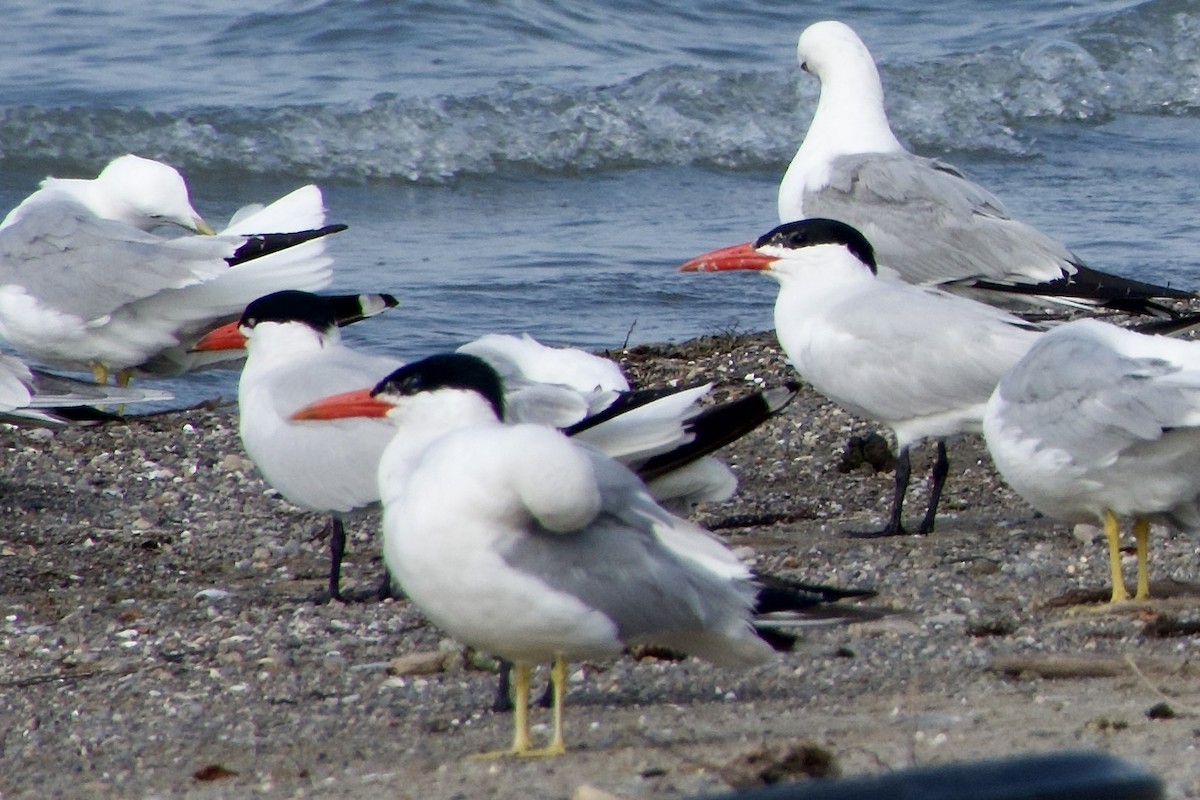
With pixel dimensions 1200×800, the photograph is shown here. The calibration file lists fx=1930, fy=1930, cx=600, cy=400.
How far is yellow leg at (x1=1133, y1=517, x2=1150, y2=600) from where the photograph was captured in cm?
465

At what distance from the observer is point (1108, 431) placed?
446 centimetres

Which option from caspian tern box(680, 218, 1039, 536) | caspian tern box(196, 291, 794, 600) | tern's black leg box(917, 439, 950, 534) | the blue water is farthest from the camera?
the blue water

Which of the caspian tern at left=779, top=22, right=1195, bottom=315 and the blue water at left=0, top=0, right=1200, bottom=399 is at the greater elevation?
the caspian tern at left=779, top=22, right=1195, bottom=315

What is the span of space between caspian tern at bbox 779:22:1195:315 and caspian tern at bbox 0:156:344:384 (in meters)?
2.02

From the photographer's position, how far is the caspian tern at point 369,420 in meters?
4.28

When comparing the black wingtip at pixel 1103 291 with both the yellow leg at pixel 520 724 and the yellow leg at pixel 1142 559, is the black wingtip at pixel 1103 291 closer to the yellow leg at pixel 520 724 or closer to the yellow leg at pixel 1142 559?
the yellow leg at pixel 1142 559

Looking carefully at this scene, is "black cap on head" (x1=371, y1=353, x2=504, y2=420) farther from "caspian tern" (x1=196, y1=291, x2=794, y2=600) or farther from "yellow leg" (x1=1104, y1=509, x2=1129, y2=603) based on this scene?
"yellow leg" (x1=1104, y1=509, x2=1129, y2=603)

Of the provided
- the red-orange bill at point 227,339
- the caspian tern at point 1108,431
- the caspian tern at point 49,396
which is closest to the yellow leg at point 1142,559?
the caspian tern at point 1108,431

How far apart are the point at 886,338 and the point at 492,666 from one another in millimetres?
1959

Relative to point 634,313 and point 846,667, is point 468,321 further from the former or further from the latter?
point 846,667

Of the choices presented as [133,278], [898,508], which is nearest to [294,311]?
[898,508]

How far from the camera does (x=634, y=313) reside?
9625 mm

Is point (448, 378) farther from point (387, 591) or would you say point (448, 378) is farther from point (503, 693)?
point (387, 591)

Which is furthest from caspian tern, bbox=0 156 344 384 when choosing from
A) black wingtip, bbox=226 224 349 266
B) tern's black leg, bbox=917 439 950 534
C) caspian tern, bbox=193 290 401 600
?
tern's black leg, bbox=917 439 950 534
